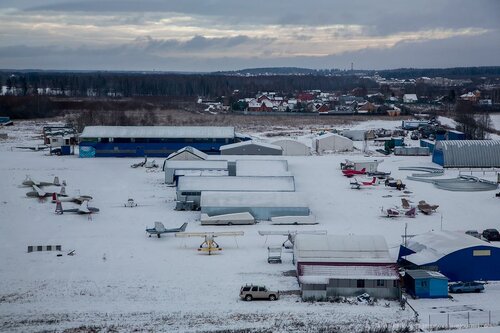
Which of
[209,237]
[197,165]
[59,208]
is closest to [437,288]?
[209,237]

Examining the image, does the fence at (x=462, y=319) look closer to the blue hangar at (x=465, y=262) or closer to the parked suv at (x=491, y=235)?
the blue hangar at (x=465, y=262)

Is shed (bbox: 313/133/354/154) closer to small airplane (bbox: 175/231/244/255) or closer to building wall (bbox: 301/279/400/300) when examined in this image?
small airplane (bbox: 175/231/244/255)

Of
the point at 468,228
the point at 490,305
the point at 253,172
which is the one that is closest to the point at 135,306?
the point at 490,305

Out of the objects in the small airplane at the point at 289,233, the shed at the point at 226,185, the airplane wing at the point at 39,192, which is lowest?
the small airplane at the point at 289,233

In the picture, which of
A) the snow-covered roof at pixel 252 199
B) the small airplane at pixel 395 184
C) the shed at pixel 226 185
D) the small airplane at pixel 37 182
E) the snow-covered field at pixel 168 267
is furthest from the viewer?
the small airplane at pixel 395 184

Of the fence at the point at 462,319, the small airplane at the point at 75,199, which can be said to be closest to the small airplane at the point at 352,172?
the small airplane at the point at 75,199

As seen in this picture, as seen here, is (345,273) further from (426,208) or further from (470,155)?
(470,155)

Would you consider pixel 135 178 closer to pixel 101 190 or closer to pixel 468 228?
pixel 101 190

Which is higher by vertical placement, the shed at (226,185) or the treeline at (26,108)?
the treeline at (26,108)
